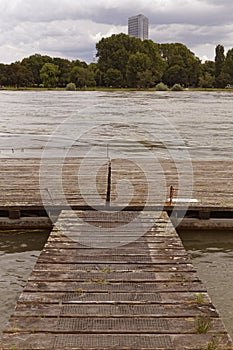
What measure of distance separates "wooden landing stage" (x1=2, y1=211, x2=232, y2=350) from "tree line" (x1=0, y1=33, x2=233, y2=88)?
11113cm

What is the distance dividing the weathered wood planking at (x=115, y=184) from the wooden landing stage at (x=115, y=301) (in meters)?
1.88

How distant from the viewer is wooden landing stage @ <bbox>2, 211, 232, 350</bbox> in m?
3.83

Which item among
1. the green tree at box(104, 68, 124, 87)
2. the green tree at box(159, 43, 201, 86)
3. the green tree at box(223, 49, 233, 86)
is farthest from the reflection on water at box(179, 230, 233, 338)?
the green tree at box(159, 43, 201, 86)

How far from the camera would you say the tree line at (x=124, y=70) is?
11769cm

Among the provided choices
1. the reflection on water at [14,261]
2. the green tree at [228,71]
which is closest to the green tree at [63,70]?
the green tree at [228,71]

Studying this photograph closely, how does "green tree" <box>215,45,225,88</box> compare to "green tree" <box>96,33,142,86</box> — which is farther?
"green tree" <box>96,33,142,86</box>

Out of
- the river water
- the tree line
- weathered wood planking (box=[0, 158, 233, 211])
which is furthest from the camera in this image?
the tree line

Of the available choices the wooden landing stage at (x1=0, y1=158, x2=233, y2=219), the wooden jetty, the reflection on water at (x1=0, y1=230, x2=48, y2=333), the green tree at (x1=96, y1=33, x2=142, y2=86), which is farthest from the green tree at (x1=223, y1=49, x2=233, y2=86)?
the reflection on water at (x1=0, y1=230, x2=48, y2=333)

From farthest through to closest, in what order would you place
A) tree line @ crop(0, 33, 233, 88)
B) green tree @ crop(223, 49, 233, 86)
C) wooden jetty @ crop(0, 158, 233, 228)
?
green tree @ crop(223, 49, 233, 86) < tree line @ crop(0, 33, 233, 88) < wooden jetty @ crop(0, 158, 233, 228)

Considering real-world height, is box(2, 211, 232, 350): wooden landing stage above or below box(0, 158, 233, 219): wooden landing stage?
above

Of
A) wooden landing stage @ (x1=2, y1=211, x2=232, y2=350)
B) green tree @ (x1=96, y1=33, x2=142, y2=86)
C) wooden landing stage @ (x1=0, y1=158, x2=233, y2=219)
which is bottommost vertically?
wooden landing stage @ (x1=0, y1=158, x2=233, y2=219)

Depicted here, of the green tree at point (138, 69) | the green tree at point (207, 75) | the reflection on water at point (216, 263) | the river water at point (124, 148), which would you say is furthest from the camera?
the green tree at point (207, 75)

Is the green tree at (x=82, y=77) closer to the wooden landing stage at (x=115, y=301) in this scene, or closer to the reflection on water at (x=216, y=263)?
the reflection on water at (x=216, y=263)

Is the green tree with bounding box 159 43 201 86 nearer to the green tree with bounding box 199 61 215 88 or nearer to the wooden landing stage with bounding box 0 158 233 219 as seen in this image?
the green tree with bounding box 199 61 215 88
